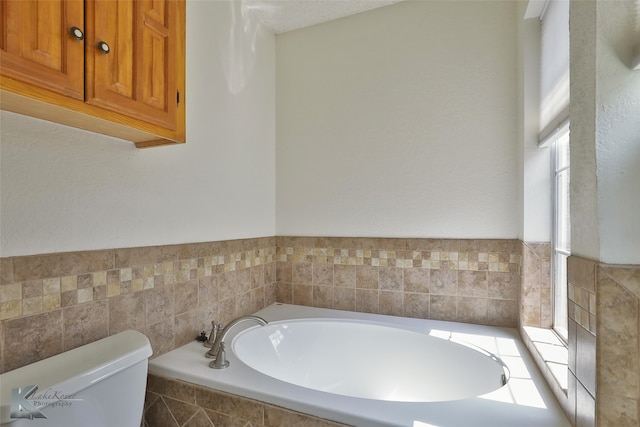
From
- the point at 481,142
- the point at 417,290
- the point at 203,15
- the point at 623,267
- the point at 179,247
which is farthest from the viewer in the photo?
the point at 417,290

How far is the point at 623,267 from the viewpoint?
0.74 meters

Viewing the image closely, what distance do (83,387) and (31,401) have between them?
12 cm

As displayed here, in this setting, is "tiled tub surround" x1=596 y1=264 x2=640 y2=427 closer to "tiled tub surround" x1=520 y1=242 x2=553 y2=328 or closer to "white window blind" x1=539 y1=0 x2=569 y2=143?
"white window blind" x1=539 y1=0 x2=569 y2=143

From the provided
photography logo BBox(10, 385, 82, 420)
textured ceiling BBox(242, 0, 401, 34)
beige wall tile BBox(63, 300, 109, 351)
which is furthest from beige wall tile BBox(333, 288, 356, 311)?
textured ceiling BBox(242, 0, 401, 34)

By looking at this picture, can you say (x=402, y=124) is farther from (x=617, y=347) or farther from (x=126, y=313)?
(x=126, y=313)

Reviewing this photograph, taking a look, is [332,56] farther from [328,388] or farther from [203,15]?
[328,388]

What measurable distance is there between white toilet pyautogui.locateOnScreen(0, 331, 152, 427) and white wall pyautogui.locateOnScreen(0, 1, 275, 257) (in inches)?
14.6

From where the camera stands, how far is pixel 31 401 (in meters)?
0.81

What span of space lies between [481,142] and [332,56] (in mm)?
1182

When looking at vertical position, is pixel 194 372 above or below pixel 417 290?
below

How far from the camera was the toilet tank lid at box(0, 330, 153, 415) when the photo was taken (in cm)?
86

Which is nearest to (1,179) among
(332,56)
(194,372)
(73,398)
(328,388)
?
(73,398)

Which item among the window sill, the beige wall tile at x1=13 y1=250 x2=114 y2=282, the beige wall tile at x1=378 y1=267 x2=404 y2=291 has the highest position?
the beige wall tile at x1=13 y1=250 x2=114 y2=282

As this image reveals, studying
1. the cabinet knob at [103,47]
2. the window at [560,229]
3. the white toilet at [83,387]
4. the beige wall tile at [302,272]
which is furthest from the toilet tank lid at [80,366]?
the window at [560,229]
